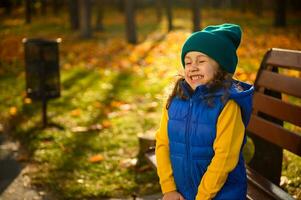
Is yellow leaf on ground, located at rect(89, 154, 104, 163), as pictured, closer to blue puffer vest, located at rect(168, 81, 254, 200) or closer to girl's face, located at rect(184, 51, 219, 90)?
blue puffer vest, located at rect(168, 81, 254, 200)

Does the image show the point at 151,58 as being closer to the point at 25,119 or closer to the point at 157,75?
the point at 157,75

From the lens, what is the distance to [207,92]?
99.5 inches

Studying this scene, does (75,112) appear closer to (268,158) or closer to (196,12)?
(268,158)

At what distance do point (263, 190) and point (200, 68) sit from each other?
1.14 m

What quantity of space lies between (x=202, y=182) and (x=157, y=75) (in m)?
7.32

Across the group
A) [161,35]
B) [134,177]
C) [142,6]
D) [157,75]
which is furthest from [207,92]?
[142,6]

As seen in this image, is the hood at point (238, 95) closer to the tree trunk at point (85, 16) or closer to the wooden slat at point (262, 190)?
the wooden slat at point (262, 190)

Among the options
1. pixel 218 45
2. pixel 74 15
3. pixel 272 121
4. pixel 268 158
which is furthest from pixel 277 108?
pixel 74 15

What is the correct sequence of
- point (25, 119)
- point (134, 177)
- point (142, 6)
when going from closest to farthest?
point (134, 177)
point (25, 119)
point (142, 6)

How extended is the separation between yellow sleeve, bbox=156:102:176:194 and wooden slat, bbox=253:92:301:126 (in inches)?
41.7

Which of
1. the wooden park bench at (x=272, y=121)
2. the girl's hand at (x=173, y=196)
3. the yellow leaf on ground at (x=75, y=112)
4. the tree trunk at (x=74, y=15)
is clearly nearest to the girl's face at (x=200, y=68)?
the girl's hand at (x=173, y=196)

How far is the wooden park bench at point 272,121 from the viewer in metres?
3.17

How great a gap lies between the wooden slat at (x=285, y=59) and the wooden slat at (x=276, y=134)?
48 centimetres

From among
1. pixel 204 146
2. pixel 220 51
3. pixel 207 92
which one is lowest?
pixel 204 146
